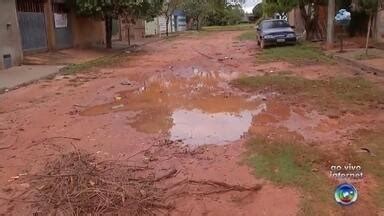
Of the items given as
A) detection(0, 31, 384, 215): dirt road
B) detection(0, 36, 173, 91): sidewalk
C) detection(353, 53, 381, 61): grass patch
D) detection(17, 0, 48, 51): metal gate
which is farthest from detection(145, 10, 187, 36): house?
detection(0, 31, 384, 215): dirt road

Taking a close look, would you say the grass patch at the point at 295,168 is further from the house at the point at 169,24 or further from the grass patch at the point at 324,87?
the house at the point at 169,24

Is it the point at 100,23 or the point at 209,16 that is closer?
the point at 100,23

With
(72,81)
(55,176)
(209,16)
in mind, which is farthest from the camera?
(209,16)

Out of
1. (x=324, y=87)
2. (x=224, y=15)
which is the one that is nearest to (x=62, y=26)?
(x=324, y=87)

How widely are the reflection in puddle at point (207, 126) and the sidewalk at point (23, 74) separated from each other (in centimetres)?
727

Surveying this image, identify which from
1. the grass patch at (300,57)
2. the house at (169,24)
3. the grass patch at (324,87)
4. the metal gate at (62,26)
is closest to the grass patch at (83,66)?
the metal gate at (62,26)

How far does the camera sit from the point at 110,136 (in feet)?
26.1

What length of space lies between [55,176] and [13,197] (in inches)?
21.3

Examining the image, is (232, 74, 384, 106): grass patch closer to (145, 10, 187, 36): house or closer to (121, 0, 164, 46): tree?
(121, 0, 164, 46): tree

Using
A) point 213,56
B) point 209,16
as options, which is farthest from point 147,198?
point 209,16

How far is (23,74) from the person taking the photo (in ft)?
55.3

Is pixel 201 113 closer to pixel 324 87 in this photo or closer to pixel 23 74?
pixel 324 87

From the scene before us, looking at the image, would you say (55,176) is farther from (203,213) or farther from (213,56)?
(213,56)

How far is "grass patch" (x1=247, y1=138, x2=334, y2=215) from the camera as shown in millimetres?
4953
